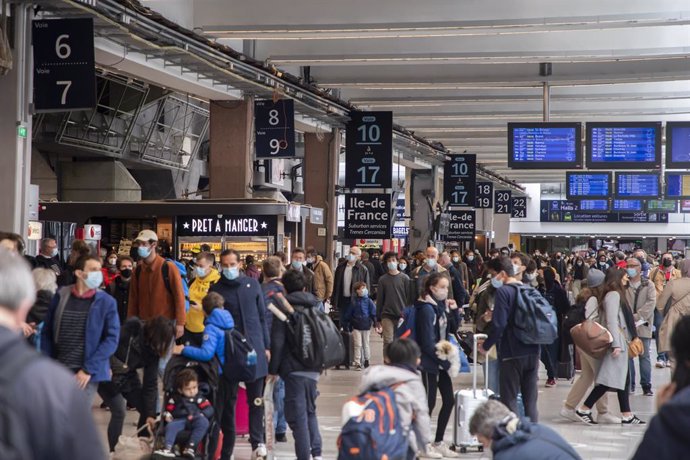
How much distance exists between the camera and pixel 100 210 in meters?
23.4

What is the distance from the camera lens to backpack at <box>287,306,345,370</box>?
8898mm

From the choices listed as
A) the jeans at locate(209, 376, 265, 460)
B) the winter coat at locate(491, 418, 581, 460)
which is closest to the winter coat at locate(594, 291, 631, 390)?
the jeans at locate(209, 376, 265, 460)

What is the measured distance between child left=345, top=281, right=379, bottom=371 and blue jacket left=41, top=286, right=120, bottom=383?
876cm

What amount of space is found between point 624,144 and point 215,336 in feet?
45.9

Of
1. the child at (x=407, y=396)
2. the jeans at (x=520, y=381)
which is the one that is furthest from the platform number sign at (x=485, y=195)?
the child at (x=407, y=396)

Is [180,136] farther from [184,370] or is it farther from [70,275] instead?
[184,370]

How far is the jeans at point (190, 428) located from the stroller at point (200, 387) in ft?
0.15

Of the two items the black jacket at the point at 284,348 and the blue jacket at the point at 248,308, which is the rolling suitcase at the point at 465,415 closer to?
the black jacket at the point at 284,348

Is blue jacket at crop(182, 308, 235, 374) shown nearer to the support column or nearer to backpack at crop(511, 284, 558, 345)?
backpack at crop(511, 284, 558, 345)

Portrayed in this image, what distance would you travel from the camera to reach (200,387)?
8812 mm

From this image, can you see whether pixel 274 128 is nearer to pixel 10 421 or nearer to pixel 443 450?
pixel 443 450

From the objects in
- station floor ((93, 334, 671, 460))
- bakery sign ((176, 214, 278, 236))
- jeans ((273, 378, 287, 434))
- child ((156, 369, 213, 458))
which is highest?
bakery sign ((176, 214, 278, 236))

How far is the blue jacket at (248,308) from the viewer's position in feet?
31.0

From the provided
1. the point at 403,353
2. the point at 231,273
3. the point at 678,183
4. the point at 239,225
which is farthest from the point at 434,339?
the point at 678,183
